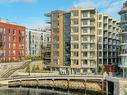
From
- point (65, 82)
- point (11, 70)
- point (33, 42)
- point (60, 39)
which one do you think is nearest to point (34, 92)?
point (65, 82)

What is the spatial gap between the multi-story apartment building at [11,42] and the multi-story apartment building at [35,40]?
43354mm

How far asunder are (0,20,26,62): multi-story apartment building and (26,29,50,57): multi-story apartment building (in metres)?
43.4

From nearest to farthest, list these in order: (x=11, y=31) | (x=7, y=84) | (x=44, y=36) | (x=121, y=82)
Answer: (x=121, y=82) < (x=7, y=84) < (x=11, y=31) < (x=44, y=36)

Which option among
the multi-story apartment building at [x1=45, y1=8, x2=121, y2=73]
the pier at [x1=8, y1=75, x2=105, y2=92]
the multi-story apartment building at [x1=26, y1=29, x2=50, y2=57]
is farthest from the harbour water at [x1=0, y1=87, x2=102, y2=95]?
the multi-story apartment building at [x1=26, y1=29, x2=50, y2=57]

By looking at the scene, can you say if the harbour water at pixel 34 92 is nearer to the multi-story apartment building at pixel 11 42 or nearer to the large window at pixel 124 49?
the large window at pixel 124 49

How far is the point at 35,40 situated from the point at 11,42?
58944mm

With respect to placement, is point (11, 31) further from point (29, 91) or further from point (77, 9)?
point (29, 91)

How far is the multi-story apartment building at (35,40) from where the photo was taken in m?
167

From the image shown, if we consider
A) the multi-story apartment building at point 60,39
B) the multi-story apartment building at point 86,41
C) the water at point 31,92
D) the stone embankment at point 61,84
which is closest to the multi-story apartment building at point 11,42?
the multi-story apartment building at point 60,39

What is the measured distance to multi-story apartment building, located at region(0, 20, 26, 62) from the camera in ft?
363

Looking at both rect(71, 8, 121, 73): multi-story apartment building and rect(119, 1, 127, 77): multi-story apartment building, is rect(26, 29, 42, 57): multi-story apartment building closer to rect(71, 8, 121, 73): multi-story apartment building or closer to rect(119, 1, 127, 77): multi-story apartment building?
rect(71, 8, 121, 73): multi-story apartment building

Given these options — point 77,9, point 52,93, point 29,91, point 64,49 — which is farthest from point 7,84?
point 77,9

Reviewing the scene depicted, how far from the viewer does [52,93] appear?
254 ft

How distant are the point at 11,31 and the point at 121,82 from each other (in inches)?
2250
